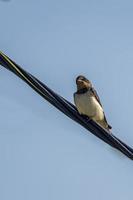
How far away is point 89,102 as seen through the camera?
8.95 metres

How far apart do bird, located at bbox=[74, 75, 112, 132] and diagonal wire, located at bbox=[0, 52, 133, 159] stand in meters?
3.16

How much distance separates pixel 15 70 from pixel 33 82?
18 centimetres

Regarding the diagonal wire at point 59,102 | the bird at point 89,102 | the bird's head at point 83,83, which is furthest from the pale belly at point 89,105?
the diagonal wire at point 59,102

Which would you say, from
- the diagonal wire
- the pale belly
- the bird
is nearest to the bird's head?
the bird

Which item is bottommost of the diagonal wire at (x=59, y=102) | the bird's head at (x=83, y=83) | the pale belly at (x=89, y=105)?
the diagonal wire at (x=59, y=102)

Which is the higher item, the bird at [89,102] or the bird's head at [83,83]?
the bird's head at [83,83]

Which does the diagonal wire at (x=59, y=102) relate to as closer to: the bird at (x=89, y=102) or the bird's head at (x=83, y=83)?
the bird at (x=89, y=102)

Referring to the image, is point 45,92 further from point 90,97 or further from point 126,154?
point 90,97

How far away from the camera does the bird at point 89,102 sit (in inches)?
346

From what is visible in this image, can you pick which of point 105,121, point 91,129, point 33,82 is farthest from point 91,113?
point 33,82

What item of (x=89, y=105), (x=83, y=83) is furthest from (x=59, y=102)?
(x=83, y=83)

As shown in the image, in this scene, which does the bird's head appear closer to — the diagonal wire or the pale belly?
the pale belly

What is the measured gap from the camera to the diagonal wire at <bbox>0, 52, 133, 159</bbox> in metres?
4.85

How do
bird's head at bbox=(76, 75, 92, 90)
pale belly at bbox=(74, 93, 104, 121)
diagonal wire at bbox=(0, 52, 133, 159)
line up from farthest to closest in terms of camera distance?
1. bird's head at bbox=(76, 75, 92, 90)
2. pale belly at bbox=(74, 93, 104, 121)
3. diagonal wire at bbox=(0, 52, 133, 159)
